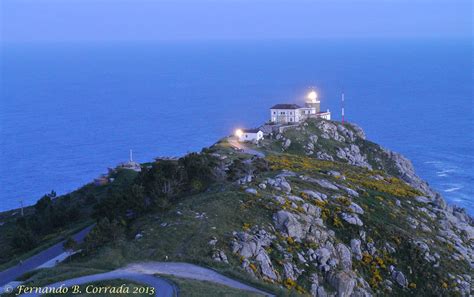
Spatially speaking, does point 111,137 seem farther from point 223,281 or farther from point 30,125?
point 223,281

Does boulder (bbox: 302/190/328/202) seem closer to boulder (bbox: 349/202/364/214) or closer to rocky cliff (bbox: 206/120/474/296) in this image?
rocky cliff (bbox: 206/120/474/296)

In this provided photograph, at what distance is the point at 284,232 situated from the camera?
156ft

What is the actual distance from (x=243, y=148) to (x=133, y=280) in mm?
54999

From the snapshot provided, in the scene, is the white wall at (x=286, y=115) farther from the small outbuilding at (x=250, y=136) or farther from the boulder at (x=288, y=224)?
the boulder at (x=288, y=224)

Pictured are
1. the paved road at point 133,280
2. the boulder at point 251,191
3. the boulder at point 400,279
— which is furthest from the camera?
the boulder at point 251,191

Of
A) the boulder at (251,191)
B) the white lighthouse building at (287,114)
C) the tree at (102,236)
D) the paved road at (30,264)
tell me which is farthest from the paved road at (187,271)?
the white lighthouse building at (287,114)

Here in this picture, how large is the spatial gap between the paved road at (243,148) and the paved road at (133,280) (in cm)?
4637

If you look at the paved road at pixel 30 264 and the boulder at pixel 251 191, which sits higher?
the boulder at pixel 251 191

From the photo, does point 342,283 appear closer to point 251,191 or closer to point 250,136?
point 251,191

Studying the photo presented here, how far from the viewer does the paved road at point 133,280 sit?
3384 cm

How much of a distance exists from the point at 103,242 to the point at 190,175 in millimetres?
→ 16194

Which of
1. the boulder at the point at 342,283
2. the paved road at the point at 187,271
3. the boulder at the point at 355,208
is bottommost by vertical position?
the boulder at the point at 342,283

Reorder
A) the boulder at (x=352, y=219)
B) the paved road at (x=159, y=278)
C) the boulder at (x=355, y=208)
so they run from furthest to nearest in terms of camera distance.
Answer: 1. the boulder at (x=355, y=208)
2. the boulder at (x=352, y=219)
3. the paved road at (x=159, y=278)

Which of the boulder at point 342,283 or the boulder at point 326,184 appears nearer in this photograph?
the boulder at point 342,283
